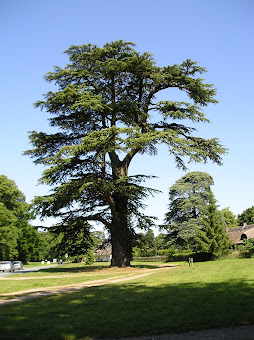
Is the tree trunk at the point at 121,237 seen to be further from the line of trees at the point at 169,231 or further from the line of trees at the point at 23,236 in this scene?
the line of trees at the point at 23,236

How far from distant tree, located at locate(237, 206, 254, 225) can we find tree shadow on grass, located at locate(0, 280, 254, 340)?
83231 mm

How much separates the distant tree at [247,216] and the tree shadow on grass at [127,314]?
273 feet

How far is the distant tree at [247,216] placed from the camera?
88.1 m

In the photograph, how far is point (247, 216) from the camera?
88562mm

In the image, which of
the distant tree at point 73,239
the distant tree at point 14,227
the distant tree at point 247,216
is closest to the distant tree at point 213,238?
the distant tree at point 73,239

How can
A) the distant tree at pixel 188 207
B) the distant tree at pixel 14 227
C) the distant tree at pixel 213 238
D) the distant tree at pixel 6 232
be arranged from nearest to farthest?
the distant tree at pixel 213 238
the distant tree at pixel 188 207
the distant tree at pixel 6 232
the distant tree at pixel 14 227

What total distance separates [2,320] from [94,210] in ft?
63.0

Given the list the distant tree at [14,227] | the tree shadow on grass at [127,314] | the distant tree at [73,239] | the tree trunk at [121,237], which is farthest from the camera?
the distant tree at [14,227]

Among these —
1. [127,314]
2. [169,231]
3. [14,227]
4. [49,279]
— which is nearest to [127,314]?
[127,314]

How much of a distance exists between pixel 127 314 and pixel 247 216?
286ft

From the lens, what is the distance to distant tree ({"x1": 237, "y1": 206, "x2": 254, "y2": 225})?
88081 millimetres

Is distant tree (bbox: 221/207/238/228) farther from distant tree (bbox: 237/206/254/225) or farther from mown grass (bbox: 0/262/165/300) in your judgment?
mown grass (bbox: 0/262/165/300)

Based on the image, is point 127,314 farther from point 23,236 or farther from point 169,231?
point 23,236

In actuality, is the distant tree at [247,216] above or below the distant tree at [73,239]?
above
